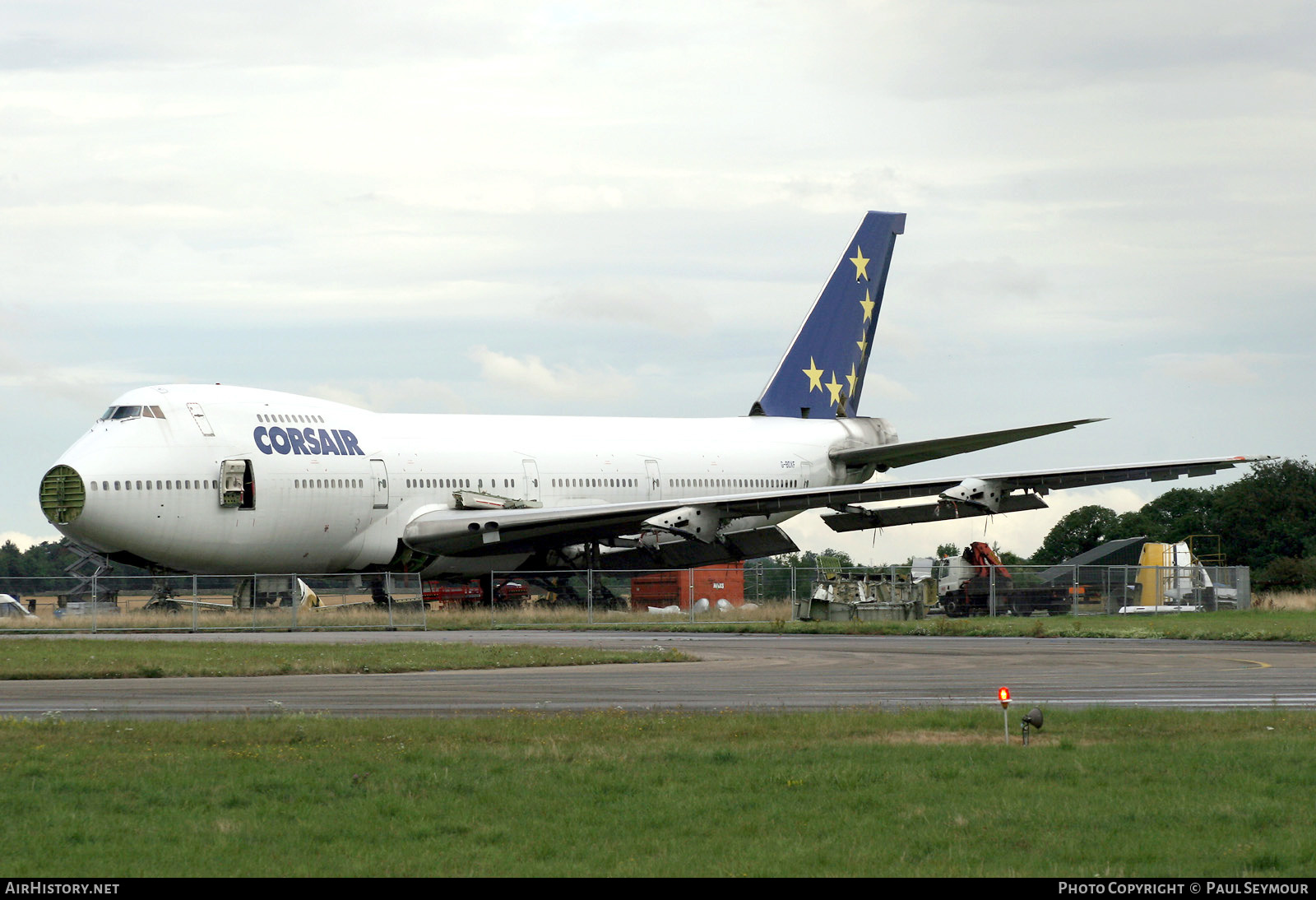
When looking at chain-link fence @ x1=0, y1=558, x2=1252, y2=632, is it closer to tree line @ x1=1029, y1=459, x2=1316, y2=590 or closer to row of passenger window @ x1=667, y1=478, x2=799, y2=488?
row of passenger window @ x1=667, y1=478, x2=799, y2=488

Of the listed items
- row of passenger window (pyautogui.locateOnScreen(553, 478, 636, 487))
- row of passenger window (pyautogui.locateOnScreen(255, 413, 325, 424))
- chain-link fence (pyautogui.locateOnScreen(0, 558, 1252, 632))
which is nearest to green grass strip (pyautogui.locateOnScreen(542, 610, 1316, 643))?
chain-link fence (pyautogui.locateOnScreen(0, 558, 1252, 632))

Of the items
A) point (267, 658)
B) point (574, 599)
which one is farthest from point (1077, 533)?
point (267, 658)

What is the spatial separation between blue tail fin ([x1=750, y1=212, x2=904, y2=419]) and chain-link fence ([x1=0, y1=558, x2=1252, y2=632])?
26.6 ft

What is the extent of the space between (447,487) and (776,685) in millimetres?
23723

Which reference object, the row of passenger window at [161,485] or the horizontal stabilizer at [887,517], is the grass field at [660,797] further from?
the horizontal stabilizer at [887,517]

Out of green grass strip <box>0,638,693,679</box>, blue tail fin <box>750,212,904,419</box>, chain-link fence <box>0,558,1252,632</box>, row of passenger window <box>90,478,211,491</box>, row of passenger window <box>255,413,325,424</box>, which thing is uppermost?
blue tail fin <box>750,212,904,419</box>

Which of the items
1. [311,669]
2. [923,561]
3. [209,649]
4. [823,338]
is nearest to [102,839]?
[311,669]

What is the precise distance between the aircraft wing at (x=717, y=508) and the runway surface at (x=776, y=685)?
40.7ft

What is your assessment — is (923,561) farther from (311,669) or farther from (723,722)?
(723,722)

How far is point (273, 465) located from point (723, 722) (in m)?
26.1

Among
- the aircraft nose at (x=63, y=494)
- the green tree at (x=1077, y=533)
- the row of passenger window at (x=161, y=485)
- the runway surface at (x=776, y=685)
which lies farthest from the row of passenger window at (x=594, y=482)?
the green tree at (x=1077, y=533)

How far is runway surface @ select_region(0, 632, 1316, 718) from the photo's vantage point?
59.0ft

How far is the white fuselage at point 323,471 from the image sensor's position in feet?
124

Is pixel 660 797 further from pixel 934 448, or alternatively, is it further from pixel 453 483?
pixel 934 448
